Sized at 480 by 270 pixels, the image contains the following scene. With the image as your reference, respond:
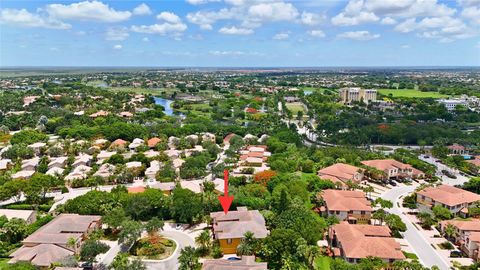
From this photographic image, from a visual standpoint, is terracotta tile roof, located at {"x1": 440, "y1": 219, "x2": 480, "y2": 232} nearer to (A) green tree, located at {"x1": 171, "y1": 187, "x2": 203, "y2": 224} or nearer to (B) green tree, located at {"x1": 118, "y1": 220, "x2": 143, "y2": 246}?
(A) green tree, located at {"x1": 171, "y1": 187, "x2": 203, "y2": 224}

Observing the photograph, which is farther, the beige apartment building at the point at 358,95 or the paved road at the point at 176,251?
the beige apartment building at the point at 358,95

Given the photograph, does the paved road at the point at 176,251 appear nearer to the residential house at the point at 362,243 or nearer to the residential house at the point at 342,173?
the residential house at the point at 362,243

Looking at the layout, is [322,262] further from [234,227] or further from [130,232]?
[130,232]

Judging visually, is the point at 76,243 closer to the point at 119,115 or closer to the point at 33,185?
the point at 33,185

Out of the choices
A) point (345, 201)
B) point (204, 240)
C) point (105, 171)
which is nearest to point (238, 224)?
point (204, 240)

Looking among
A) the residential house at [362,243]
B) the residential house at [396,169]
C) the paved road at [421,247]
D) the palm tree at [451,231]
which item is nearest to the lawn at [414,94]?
the residential house at [396,169]

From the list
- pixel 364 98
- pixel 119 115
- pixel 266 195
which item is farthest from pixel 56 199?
pixel 364 98
